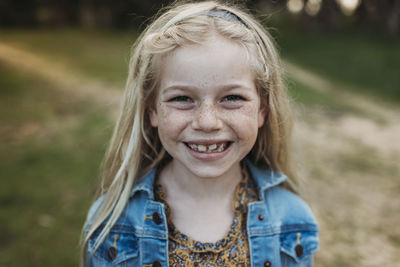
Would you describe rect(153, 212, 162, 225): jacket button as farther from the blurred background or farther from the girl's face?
the blurred background

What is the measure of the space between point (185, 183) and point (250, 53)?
0.67m

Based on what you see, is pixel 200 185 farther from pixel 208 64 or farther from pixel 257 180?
pixel 208 64

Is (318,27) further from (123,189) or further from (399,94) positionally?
(123,189)

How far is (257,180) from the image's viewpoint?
176 cm

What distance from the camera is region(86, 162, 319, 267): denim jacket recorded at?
1579mm

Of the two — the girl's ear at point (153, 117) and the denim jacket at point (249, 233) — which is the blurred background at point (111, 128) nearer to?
the denim jacket at point (249, 233)

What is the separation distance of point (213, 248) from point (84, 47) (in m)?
10.8

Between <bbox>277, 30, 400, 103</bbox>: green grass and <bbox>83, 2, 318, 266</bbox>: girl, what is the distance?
7.29m

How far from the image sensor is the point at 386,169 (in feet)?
14.4

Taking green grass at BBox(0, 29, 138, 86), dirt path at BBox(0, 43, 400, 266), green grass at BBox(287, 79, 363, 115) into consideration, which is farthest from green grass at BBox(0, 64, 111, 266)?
green grass at BBox(287, 79, 363, 115)

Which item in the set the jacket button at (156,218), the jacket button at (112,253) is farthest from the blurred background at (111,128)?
the jacket button at (112,253)

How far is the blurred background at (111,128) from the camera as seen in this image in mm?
2979

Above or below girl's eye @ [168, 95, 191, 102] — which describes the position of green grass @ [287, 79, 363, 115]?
above

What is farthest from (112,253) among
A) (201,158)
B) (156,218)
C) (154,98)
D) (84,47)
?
(84,47)
